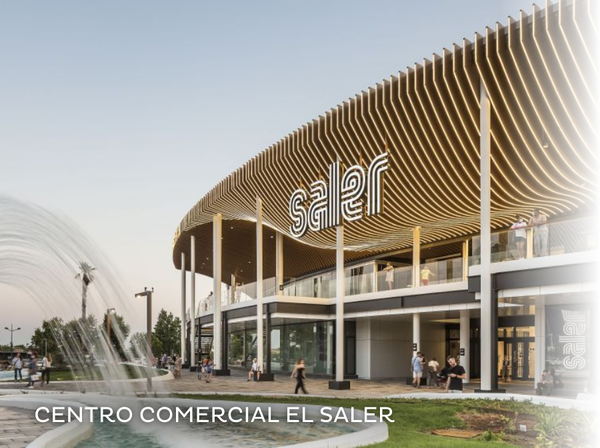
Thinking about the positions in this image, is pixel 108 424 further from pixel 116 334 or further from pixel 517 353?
pixel 116 334

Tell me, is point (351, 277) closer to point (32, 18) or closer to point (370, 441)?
point (32, 18)

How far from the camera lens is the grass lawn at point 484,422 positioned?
34.7 feet

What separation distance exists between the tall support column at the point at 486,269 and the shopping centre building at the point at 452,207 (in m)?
0.05

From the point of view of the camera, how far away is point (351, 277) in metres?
36.0

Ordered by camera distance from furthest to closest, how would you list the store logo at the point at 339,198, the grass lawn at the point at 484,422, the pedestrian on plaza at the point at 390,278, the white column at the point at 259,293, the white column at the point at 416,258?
the white column at the point at 259,293 < the pedestrian on plaza at the point at 390,278 < the white column at the point at 416,258 < the store logo at the point at 339,198 < the grass lawn at the point at 484,422

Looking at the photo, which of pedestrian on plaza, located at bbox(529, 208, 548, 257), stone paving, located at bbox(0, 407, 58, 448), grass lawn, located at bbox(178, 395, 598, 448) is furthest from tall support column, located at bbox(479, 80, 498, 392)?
stone paving, located at bbox(0, 407, 58, 448)

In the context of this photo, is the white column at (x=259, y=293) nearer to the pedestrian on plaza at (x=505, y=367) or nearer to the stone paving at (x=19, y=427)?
the pedestrian on plaza at (x=505, y=367)

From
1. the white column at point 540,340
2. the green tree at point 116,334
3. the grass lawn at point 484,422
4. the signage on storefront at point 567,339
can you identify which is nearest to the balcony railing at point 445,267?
the white column at point 540,340

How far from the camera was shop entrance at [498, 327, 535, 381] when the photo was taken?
30891mm

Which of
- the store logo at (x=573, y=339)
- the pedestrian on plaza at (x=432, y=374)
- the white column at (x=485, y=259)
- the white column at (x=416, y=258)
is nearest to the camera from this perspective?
the white column at (x=485, y=259)

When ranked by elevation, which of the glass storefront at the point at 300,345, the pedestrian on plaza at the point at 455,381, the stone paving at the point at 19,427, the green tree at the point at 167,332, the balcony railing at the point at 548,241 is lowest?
the green tree at the point at 167,332

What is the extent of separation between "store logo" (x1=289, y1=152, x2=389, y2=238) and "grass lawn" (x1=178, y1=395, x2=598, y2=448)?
8.20 metres

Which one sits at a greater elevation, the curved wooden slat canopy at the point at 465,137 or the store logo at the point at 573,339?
the curved wooden slat canopy at the point at 465,137

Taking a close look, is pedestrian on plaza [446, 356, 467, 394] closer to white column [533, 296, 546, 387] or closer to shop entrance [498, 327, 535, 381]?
white column [533, 296, 546, 387]
